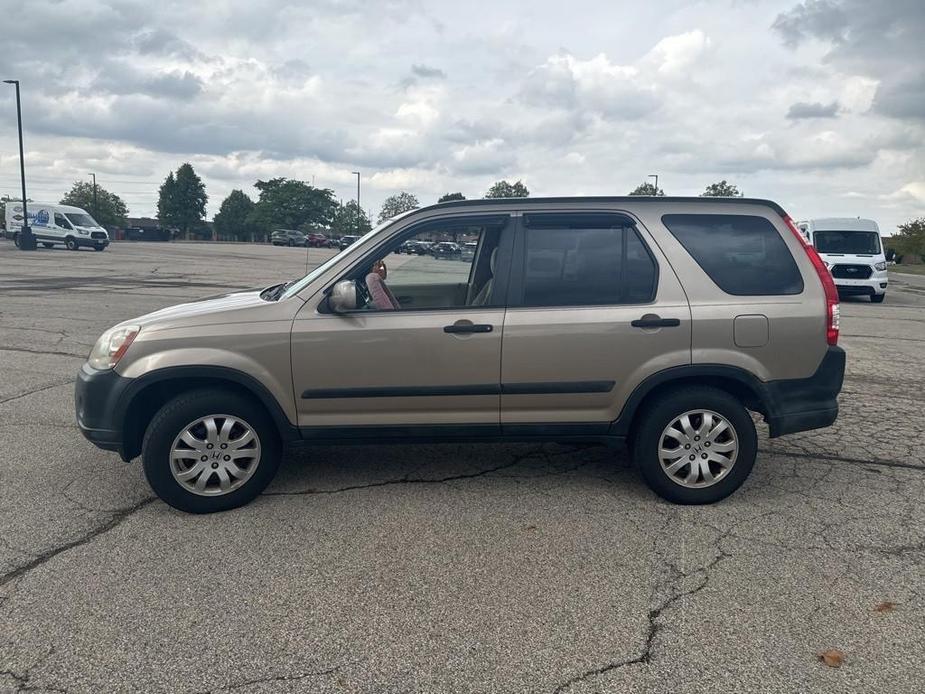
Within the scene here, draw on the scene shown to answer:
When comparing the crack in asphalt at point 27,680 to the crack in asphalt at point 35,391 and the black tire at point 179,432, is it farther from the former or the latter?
the crack in asphalt at point 35,391

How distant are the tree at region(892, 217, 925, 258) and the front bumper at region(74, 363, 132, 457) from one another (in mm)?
61642

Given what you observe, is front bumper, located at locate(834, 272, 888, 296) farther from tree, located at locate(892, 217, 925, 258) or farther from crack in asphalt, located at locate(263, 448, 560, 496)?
tree, located at locate(892, 217, 925, 258)

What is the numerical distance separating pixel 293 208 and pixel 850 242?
9649 centimetres

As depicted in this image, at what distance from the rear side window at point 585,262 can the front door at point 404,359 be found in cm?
18

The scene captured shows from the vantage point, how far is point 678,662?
2666 millimetres

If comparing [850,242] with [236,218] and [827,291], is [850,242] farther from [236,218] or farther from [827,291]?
[236,218]

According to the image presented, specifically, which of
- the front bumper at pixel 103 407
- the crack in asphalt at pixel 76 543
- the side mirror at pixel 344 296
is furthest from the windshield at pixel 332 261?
the crack in asphalt at pixel 76 543

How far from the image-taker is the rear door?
157 inches

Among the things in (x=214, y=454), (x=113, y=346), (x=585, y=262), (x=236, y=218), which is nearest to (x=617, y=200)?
(x=585, y=262)

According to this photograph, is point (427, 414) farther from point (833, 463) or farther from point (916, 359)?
point (916, 359)

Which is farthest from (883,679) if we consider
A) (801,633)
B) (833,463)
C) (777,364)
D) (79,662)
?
(79,662)

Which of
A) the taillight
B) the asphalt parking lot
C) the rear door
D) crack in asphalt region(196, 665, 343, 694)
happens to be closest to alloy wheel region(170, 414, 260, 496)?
the asphalt parking lot

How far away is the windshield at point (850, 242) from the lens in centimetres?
1773

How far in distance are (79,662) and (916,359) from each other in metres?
9.89
